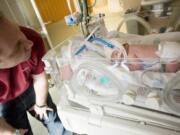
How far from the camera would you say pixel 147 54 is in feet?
3.13

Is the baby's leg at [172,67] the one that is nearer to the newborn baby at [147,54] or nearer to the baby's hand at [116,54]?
the newborn baby at [147,54]

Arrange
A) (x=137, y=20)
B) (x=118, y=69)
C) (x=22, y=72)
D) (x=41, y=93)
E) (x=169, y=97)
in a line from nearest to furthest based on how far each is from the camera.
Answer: (x=169, y=97) < (x=118, y=69) < (x=22, y=72) < (x=41, y=93) < (x=137, y=20)

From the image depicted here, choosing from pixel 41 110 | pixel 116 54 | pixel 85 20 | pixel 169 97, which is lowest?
pixel 41 110

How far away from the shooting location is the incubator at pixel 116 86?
0.83 meters

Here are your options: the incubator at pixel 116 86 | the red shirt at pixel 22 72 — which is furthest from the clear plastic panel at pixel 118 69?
the red shirt at pixel 22 72

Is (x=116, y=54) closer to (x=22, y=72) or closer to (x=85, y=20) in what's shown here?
(x=85, y=20)

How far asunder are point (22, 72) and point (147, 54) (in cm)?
65

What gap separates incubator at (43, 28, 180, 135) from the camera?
0.83 meters

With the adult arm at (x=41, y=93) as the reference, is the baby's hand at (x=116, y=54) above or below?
above

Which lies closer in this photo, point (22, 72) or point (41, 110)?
point (22, 72)

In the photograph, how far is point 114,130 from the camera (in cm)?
94

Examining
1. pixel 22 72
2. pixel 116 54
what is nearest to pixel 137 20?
pixel 116 54

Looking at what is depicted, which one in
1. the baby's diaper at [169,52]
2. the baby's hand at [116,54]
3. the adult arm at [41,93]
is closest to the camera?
the baby's diaper at [169,52]

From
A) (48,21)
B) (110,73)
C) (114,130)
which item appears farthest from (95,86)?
(48,21)
